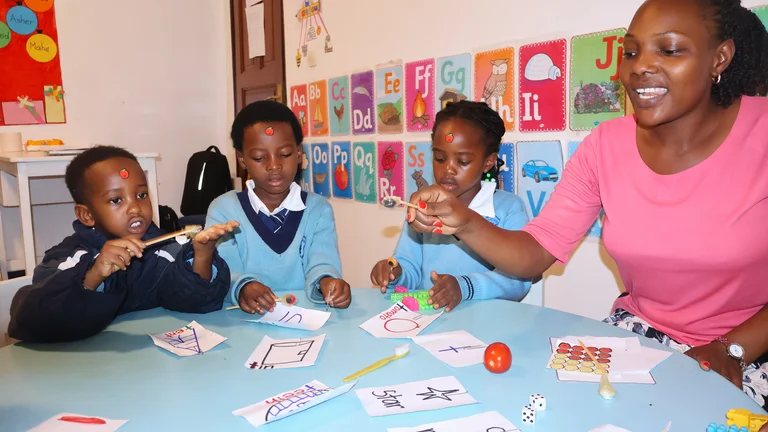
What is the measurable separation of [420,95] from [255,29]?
1811mm

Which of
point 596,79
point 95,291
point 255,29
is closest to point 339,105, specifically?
point 255,29

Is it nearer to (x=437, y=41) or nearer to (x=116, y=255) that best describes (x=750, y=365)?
(x=116, y=255)

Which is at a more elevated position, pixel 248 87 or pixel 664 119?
pixel 248 87

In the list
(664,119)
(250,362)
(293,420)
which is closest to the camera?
(293,420)

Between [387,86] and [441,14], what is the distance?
1.47 ft

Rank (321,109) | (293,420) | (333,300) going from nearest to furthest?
(293,420), (333,300), (321,109)

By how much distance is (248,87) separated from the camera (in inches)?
158

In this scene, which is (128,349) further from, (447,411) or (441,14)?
(441,14)

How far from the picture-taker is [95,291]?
3.93 feet

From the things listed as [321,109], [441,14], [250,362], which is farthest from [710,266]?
[321,109]

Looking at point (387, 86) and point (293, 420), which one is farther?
point (387, 86)

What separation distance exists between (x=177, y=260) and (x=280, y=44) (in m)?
2.43

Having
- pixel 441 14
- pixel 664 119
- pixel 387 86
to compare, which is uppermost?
pixel 441 14

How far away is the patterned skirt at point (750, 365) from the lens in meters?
1.09
